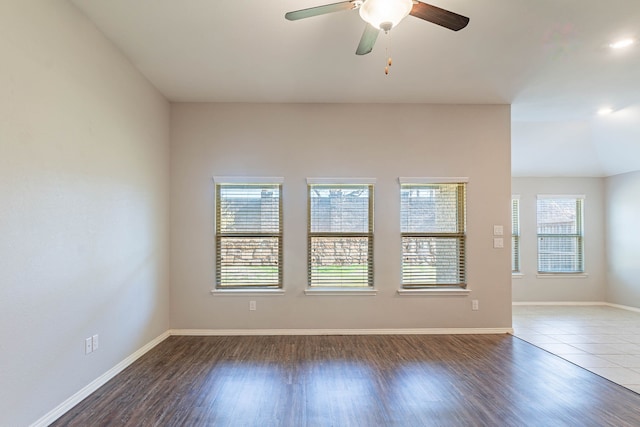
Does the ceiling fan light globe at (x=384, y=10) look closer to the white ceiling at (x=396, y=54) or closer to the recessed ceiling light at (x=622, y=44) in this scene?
the white ceiling at (x=396, y=54)

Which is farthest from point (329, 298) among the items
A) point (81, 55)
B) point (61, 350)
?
point (81, 55)

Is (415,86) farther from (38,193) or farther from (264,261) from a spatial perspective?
(38,193)

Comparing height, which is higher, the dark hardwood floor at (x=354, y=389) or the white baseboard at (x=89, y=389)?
the white baseboard at (x=89, y=389)

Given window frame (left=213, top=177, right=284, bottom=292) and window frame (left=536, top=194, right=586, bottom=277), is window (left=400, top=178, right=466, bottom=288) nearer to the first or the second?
window frame (left=213, top=177, right=284, bottom=292)

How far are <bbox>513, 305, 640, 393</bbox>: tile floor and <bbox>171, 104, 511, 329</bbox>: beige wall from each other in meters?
0.64

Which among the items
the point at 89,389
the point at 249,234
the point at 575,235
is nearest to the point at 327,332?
the point at 249,234

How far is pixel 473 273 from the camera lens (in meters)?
4.30

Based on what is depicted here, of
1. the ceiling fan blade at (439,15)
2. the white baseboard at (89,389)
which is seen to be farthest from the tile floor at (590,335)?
the white baseboard at (89,389)

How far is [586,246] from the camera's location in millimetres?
6277

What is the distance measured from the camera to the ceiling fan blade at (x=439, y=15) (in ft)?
6.03

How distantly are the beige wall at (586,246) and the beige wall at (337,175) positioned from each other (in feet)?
7.71

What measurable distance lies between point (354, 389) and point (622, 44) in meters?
3.80

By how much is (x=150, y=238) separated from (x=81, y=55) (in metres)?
1.89

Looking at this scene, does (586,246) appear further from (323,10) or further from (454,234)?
→ (323,10)
